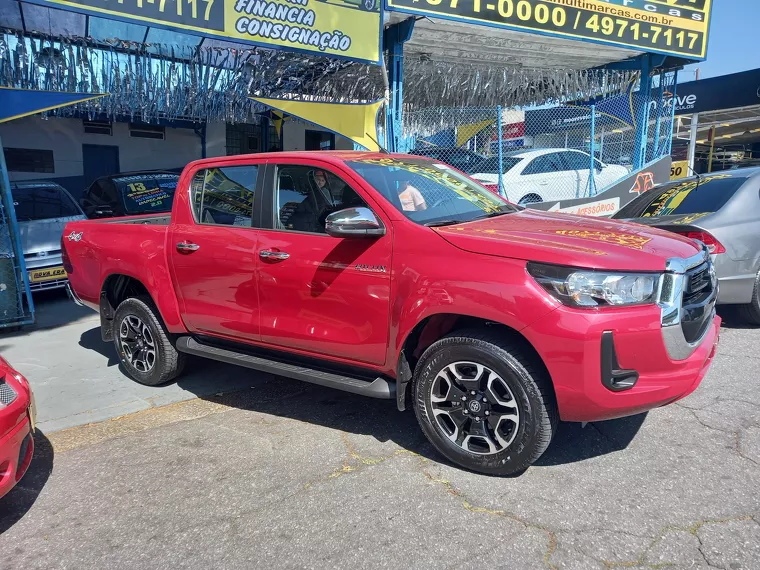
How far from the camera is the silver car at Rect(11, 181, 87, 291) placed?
8.04 metres

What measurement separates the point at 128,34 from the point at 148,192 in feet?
8.64

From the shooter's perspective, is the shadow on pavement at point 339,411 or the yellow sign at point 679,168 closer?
the shadow on pavement at point 339,411

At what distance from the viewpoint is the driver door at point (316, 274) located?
3.70m

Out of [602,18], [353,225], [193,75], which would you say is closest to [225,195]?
[353,225]

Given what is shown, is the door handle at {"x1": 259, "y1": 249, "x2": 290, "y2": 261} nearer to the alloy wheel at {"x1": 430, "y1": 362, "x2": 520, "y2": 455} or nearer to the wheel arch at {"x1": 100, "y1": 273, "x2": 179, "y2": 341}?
the alloy wheel at {"x1": 430, "y1": 362, "x2": 520, "y2": 455}

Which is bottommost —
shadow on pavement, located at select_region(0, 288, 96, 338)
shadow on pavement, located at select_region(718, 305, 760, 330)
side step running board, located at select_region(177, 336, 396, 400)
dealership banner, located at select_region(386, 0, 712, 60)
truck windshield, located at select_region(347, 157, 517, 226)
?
shadow on pavement, located at select_region(0, 288, 96, 338)

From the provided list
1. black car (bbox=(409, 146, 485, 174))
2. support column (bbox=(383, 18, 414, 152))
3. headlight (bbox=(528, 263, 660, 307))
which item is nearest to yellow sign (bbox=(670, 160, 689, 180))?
black car (bbox=(409, 146, 485, 174))

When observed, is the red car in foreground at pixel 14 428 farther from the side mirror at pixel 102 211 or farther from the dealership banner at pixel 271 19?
the side mirror at pixel 102 211

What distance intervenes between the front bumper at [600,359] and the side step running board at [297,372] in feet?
3.42

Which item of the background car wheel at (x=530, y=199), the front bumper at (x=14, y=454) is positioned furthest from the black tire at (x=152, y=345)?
the background car wheel at (x=530, y=199)

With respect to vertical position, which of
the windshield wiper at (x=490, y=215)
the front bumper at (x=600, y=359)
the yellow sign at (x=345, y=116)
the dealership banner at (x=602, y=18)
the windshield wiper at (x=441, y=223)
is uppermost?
the dealership banner at (x=602, y=18)

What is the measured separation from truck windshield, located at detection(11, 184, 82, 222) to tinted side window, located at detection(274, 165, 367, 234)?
251 inches

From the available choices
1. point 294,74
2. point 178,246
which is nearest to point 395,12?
point 294,74

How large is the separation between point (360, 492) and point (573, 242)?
181 centimetres
